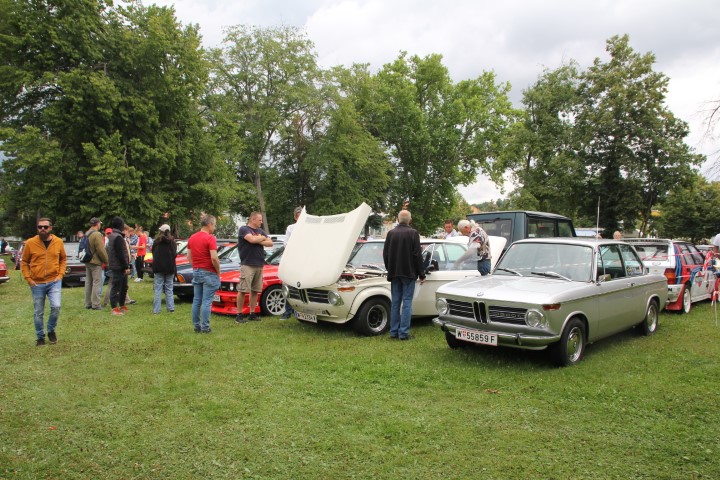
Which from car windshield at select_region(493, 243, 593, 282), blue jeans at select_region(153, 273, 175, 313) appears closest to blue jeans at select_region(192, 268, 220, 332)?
blue jeans at select_region(153, 273, 175, 313)

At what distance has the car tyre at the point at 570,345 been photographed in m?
5.84

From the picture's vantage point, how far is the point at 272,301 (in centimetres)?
992

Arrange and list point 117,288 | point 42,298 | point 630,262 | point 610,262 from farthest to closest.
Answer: point 117,288
point 630,262
point 42,298
point 610,262

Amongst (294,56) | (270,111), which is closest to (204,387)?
(270,111)

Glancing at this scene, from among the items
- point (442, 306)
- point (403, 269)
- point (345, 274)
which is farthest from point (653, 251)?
point (345, 274)

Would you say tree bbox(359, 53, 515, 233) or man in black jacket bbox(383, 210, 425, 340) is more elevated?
tree bbox(359, 53, 515, 233)

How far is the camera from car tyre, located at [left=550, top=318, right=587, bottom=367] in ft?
19.2

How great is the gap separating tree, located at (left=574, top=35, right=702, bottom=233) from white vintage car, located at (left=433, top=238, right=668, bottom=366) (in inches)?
705

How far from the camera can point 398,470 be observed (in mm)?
3531

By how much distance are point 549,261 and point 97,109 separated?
21.3 metres

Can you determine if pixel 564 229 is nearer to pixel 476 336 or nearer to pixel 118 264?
pixel 476 336

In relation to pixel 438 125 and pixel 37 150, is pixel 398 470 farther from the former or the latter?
pixel 438 125

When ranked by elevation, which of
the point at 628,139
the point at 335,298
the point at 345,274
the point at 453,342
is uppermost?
the point at 628,139

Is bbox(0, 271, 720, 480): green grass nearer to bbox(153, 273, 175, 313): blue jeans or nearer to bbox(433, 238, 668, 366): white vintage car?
bbox(433, 238, 668, 366): white vintage car
